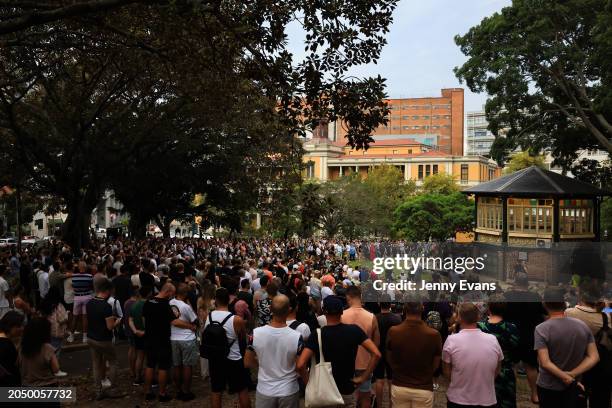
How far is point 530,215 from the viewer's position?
21.7 meters

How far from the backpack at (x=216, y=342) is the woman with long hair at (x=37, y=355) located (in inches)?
65.5

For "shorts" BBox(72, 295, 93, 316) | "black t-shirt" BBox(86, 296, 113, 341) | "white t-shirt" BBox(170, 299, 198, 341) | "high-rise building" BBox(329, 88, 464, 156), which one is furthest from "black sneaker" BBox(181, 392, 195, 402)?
"high-rise building" BBox(329, 88, 464, 156)

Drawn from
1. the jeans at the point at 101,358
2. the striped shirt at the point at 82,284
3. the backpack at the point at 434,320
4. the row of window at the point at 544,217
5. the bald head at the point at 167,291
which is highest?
the row of window at the point at 544,217

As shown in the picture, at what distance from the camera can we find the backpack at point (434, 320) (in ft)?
26.5

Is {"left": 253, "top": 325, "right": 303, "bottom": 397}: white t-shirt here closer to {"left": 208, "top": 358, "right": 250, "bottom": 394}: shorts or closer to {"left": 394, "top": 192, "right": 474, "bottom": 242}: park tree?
{"left": 208, "top": 358, "right": 250, "bottom": 394}: shorts

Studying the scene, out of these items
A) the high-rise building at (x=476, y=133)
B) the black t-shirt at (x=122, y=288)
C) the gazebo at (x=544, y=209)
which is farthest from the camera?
the high-rise building at (x=476, y=133)

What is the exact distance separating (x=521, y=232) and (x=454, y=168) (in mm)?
71522

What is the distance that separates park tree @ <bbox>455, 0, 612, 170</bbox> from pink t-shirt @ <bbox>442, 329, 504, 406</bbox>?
19.1 m

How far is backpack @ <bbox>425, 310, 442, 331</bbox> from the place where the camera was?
806 cm

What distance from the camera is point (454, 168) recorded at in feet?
300

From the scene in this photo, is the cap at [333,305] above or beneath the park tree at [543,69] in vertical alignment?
beneath

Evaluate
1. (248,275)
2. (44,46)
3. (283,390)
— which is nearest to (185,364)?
(283,390)

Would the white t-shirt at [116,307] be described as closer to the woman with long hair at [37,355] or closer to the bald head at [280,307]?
the woman with long hair at [37,355]

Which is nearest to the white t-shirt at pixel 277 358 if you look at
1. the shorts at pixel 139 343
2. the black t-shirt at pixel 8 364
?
the black t-shirt at pixel 8 364
